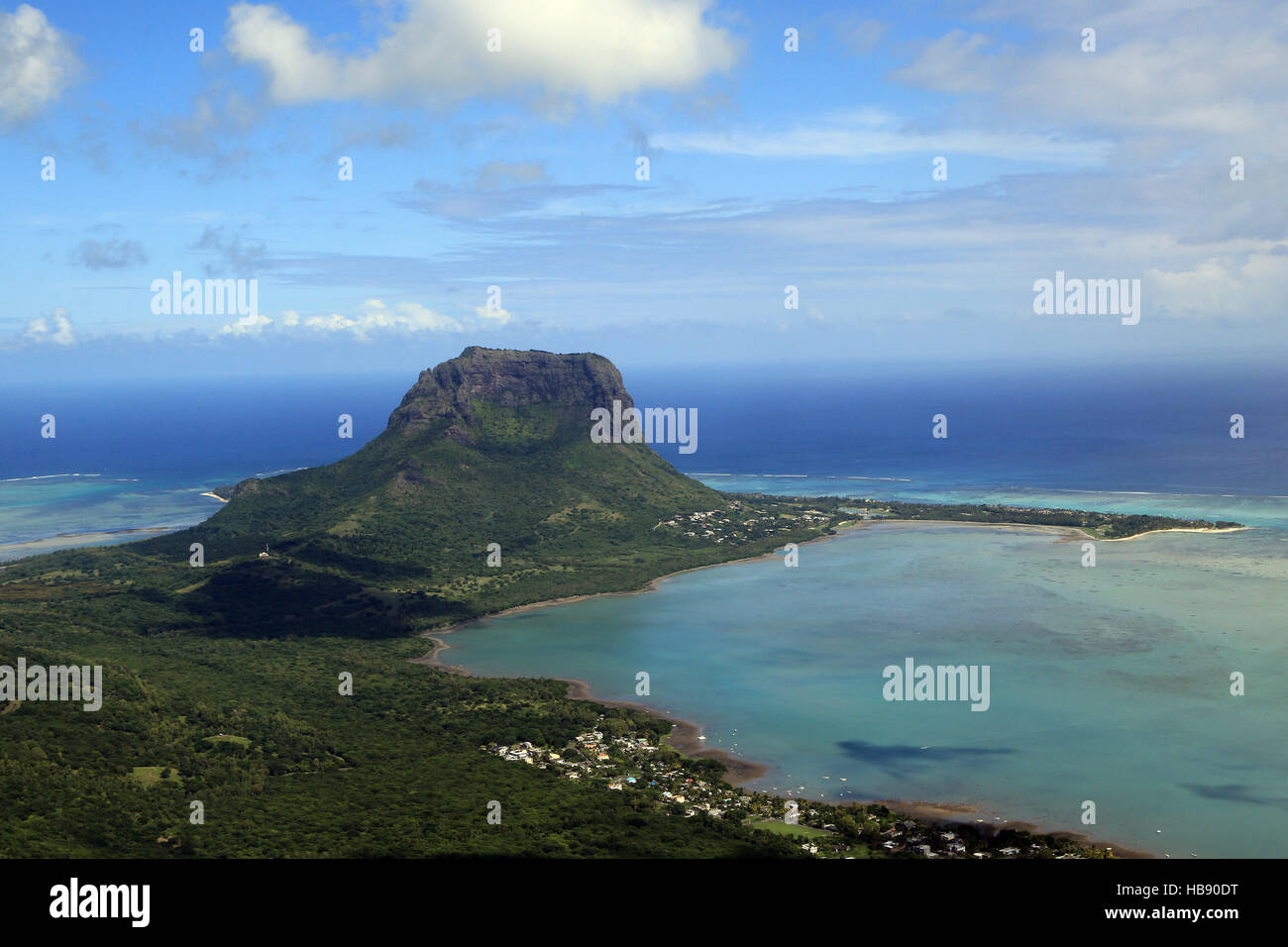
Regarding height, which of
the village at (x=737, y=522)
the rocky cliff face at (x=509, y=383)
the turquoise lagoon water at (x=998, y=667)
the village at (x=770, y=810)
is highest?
the rocky cliff face at (x=509, y=383)

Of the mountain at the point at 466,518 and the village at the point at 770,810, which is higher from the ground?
the mountain at the point at 466,518

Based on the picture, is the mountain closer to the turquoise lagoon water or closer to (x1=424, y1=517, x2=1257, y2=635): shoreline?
(x1=424, y1=517, x2=1257, y2=635): shoreline

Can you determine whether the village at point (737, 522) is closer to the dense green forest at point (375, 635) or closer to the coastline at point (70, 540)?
the dense green forest at point (375, 635)

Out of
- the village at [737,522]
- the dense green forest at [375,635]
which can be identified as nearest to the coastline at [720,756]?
the dense green forest at [375,635]

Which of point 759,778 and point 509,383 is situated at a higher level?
point 509,383

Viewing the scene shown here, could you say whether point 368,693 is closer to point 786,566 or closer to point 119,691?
point 119,691

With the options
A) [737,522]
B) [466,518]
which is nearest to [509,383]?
[466,518]

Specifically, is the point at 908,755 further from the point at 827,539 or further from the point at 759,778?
the point at 827,539

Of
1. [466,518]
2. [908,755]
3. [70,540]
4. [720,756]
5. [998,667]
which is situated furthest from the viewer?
[70,540]
